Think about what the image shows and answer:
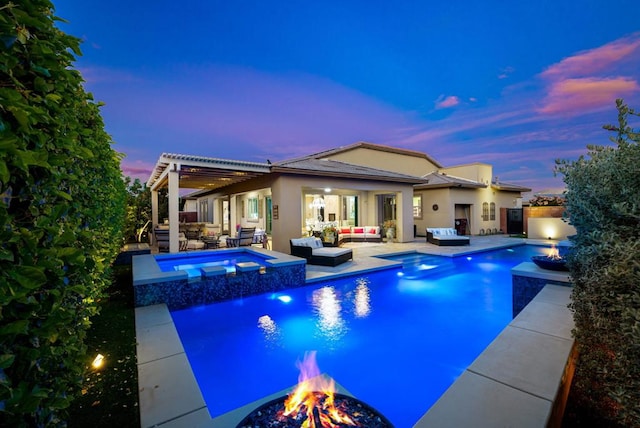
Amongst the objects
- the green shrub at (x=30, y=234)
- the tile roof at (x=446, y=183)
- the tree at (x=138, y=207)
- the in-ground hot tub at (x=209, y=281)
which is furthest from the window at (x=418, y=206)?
the green shrub at (x=30, y=234)

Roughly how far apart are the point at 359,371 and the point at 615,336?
2.77 meters

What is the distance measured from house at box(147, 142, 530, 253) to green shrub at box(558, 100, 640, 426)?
388 inches

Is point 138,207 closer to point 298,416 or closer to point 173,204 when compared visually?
point 173,204

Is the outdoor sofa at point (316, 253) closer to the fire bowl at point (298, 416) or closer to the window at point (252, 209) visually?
the fire bowl at point (298, 416)

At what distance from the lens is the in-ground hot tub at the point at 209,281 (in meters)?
5.94

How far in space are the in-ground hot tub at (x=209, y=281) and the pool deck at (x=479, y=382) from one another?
167 cm

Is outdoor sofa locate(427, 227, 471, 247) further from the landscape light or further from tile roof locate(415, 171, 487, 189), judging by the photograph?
the landscape light

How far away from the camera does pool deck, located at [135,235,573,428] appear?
2086 mm

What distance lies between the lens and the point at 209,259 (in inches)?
424

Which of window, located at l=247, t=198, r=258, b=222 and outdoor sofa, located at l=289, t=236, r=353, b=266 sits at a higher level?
window, located at l=247, t=198, r=258, b=222

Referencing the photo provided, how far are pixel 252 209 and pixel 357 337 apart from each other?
17.5 m

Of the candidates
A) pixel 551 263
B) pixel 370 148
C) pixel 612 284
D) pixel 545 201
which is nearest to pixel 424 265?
pixel 551 263

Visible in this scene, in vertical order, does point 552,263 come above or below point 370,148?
below

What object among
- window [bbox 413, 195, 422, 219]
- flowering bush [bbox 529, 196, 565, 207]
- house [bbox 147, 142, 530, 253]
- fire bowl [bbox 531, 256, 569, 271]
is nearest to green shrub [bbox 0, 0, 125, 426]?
fire bowl [bbox 531, 256, 569, 271]
